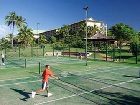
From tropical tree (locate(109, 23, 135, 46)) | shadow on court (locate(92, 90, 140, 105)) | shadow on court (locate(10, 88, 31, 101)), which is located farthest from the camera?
tropical tree (locate(109, 23, 135, 46))

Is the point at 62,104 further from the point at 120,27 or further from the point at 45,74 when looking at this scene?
the point at 120,27

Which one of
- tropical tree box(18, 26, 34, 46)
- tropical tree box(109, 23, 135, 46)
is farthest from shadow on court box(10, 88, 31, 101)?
tropical tree box(109, 23, 135, 46)

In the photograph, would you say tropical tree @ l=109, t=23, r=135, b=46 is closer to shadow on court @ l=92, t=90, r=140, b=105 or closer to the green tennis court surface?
the green tennis court surface

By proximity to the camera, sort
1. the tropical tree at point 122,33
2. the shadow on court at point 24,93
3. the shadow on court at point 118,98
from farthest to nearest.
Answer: the tropical tree at point 122,33
the shadow on court at point 24,93
the shadow on court at point 118,98

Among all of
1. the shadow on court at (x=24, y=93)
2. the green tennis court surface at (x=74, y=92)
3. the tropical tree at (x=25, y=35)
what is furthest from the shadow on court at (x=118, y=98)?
the tropical tree at (x=25, y=35)

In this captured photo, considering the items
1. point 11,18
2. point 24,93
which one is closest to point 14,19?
point 11,18

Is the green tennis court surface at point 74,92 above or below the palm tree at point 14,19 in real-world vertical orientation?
below

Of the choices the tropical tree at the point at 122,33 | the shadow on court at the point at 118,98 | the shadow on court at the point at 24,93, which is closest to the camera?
the shadow on court at the point at 118,98

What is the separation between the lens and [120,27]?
9725cm

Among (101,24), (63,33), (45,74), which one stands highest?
(101,24)

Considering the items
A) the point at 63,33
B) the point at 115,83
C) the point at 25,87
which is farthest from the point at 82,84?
the point at 63,33

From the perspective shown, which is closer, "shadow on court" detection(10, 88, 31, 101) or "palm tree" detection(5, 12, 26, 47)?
"shadow on court" detection(10, 88, 31, 101)

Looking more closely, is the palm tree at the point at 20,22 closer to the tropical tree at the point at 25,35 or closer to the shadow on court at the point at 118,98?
the tropical tree at the point at 25,35

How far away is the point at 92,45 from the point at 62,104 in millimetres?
51455
